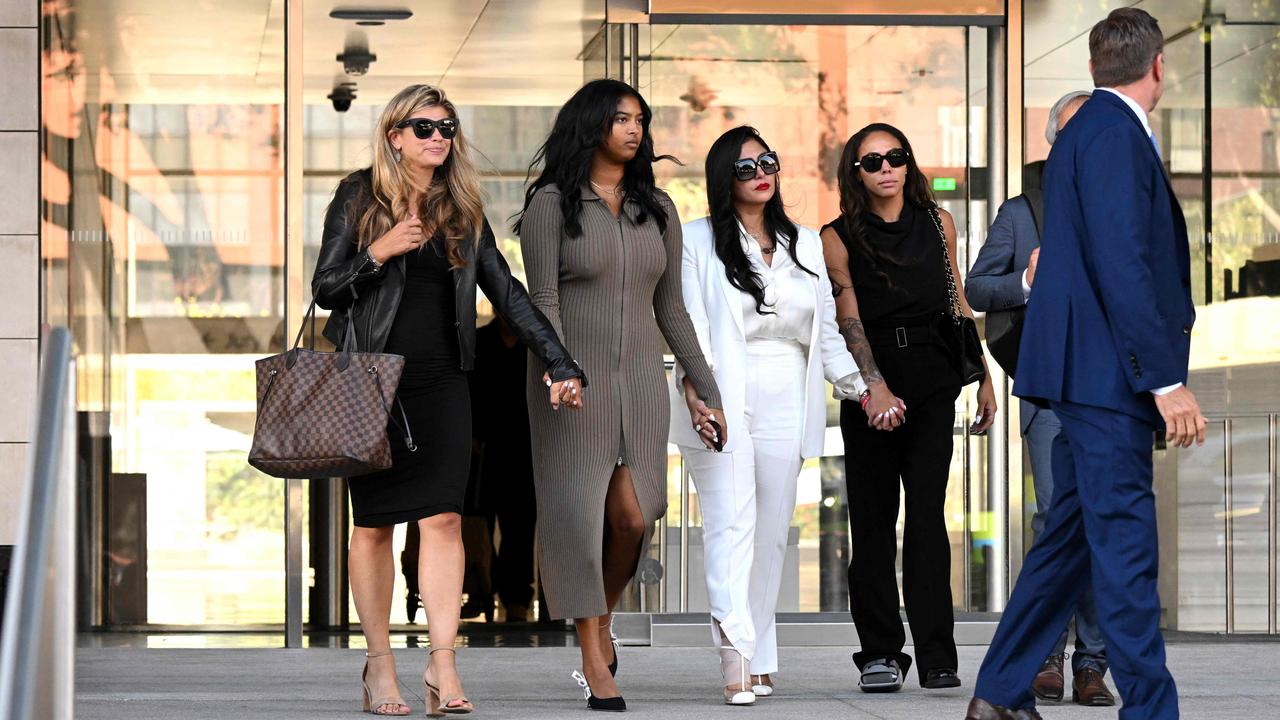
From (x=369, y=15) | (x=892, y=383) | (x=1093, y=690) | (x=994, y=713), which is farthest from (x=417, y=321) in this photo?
(x=369, y=15)

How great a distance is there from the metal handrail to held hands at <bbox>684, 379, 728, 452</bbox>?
10.1 feet

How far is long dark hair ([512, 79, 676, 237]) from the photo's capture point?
19.7 ft

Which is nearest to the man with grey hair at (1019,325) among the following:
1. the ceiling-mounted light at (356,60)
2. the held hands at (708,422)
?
the held hands at (708,422)

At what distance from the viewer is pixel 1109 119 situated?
4734 mm

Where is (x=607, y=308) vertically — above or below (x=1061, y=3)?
below

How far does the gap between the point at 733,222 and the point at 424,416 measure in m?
1.33

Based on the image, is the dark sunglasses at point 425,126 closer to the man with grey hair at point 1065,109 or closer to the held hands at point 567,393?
the held hands at point 567,393

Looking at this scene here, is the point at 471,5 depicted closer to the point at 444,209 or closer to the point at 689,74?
the point at 689,74

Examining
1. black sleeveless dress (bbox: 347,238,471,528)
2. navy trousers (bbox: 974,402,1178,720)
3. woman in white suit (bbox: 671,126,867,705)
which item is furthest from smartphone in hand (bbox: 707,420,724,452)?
navy trousers (bbox: 974,402,1178,720)

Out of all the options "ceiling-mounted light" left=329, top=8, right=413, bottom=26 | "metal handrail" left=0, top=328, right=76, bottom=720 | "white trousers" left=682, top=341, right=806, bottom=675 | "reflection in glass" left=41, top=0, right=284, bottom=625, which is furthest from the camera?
"ceiling-mounted light" left=329, top=8, right=413, bottom=26

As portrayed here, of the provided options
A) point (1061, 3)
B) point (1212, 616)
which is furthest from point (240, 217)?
point (1212, 616)

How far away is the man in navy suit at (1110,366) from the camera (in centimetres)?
459

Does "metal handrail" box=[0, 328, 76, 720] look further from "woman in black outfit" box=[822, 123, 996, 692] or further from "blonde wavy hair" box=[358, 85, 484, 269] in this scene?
"woman in black outfit" box=[822, 123, 996, 692]

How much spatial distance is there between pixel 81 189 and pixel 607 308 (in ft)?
12.5
